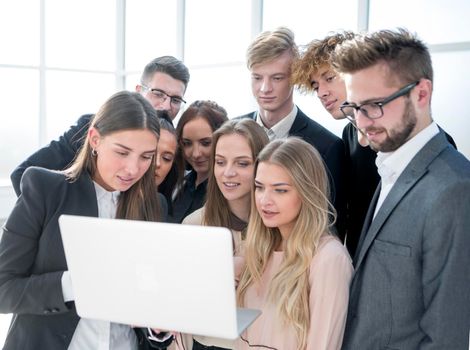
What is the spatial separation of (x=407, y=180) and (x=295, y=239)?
1.42 feet

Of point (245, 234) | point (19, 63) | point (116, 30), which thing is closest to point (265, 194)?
point (245, 234)

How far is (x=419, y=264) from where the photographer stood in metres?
1.38

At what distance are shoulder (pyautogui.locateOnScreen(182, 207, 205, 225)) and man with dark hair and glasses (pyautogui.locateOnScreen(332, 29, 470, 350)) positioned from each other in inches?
29.3

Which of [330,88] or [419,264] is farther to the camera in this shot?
[330,88]

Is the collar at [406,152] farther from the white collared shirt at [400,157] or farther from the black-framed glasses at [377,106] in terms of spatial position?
the black-framed glasses at [377,106]

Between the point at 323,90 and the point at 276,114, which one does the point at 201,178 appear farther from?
the point at 323,90

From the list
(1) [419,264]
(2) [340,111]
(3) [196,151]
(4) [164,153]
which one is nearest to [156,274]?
(1) [419,264]

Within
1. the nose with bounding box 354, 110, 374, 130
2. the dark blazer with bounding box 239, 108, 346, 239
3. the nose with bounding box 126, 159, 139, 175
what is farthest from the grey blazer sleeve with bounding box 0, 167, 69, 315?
the dark blazer with bounding box 239, 108, 346, 239

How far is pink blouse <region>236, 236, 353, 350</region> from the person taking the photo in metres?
1.55

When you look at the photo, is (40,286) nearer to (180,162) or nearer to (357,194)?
(180,162)

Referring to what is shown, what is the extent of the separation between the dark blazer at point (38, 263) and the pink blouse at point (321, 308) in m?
0.59

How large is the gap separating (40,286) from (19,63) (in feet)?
16.6

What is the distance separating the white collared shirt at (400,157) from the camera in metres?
1.50

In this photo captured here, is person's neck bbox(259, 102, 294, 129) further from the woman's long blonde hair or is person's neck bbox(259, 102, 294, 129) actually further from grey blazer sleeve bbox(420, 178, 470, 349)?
grey blazer sleeve bbox(420, 178, 470, 349)
